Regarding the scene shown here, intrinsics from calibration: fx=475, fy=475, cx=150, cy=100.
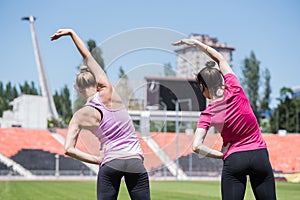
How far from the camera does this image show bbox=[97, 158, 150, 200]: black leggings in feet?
12.6

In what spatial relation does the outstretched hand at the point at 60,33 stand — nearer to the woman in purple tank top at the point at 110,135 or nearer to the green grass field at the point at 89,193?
the woman in purple tank top at the point at 110,135

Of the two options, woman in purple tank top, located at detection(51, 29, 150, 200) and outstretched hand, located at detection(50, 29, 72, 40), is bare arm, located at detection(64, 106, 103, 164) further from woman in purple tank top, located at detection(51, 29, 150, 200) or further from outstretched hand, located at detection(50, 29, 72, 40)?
outstretched hand, located at detection(50, 29, 72, 40)

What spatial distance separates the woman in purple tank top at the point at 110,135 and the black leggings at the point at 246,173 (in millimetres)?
680

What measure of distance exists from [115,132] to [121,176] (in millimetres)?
371

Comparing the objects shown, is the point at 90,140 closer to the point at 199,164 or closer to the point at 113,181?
the point at 113,181

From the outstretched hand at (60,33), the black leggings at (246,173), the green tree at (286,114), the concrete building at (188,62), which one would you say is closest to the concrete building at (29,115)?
the green tree at (286,114)

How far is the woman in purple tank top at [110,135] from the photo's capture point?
3820mm

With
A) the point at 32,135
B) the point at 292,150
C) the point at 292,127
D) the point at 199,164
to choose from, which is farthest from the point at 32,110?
the point at 292,127

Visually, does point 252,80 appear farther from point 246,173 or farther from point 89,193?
point 246,173

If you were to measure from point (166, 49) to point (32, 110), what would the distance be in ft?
153

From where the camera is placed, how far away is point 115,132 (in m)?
3.85

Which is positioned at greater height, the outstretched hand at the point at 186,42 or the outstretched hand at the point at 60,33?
the outstretched hand at the point at 60,33

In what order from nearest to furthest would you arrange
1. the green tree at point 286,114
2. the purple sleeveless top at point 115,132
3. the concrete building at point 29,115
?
the purple sleeveless top at point 115,132 < the concrete building at point 29,115 < the green tree at point 286,114

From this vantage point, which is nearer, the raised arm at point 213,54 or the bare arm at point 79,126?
the bare arm at point 79,126
